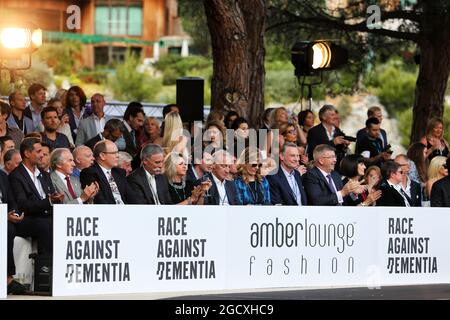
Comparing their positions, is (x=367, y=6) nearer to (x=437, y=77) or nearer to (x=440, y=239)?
(x=437, y=77)

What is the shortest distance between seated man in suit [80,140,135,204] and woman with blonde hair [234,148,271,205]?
1215 mm

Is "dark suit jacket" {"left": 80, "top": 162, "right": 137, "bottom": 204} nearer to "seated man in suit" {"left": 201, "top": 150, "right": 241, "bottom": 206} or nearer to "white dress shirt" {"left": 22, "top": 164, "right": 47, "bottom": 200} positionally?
"white dress shirt" {"left": 22, "top": 164, "right": 47, "bottom": 200}

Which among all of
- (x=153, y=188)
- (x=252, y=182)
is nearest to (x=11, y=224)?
(x=153, y=188)

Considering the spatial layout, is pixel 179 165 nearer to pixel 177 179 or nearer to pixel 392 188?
pixel 177 179

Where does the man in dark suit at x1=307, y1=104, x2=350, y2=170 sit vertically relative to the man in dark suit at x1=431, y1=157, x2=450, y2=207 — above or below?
above

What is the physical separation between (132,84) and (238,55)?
4458cm

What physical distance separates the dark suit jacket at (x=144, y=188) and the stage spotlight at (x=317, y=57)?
236 inches

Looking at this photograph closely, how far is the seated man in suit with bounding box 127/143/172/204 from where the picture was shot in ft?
42.2

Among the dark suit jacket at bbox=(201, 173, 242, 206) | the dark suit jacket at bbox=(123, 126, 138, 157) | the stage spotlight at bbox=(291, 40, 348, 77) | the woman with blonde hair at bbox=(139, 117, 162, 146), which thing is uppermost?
the stage spotlight at bbox=(291, 40, 348, 77)

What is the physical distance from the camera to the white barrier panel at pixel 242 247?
1173cm

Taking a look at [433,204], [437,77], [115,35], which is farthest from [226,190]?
[115,35]

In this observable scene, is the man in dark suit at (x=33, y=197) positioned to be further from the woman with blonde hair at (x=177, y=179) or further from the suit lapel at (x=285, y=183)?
the suit lapel at (x=285, y=183)

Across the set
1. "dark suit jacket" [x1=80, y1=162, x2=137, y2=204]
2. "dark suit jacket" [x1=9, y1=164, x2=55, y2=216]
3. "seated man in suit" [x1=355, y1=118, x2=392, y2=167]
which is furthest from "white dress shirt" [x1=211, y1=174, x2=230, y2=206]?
"seated man in suit" [x1=355, y1=118, x2=392, y2=167]
